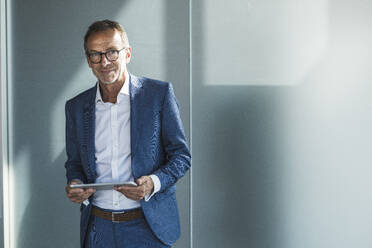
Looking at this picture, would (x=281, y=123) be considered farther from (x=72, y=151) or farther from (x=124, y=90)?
(x=72, y=151)

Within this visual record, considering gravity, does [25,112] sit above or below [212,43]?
below

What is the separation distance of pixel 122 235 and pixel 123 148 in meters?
0.42

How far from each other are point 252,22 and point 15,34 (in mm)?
1791

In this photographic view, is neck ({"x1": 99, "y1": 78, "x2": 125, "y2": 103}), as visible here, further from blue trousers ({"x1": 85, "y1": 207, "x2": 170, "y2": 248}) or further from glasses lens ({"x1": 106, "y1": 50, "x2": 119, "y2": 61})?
blue trousers ({"x1": 85, "y1": 207, "x2": 170, "y2": 248})

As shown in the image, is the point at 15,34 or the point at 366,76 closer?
the point at 15,34

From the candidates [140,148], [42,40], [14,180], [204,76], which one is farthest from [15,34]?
[140,148]

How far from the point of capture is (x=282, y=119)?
129 inches

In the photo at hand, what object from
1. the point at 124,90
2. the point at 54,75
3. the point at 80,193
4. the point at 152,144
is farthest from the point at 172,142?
the point at 54,75

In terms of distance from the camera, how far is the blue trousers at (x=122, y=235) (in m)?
1.94

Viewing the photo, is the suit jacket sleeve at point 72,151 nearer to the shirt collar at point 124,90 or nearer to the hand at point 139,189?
the shirt collar at point 124,90

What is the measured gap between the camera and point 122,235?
76.2 inches

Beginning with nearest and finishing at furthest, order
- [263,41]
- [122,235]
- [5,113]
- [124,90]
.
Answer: [122,235] < [124,90] < [5,113] < [263,41]

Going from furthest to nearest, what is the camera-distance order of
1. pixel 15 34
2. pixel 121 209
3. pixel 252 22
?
pixel 252 22 → pixel 15 34 → pixel 121 209

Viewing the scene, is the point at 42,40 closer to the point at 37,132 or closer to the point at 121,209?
the point at 37,132
